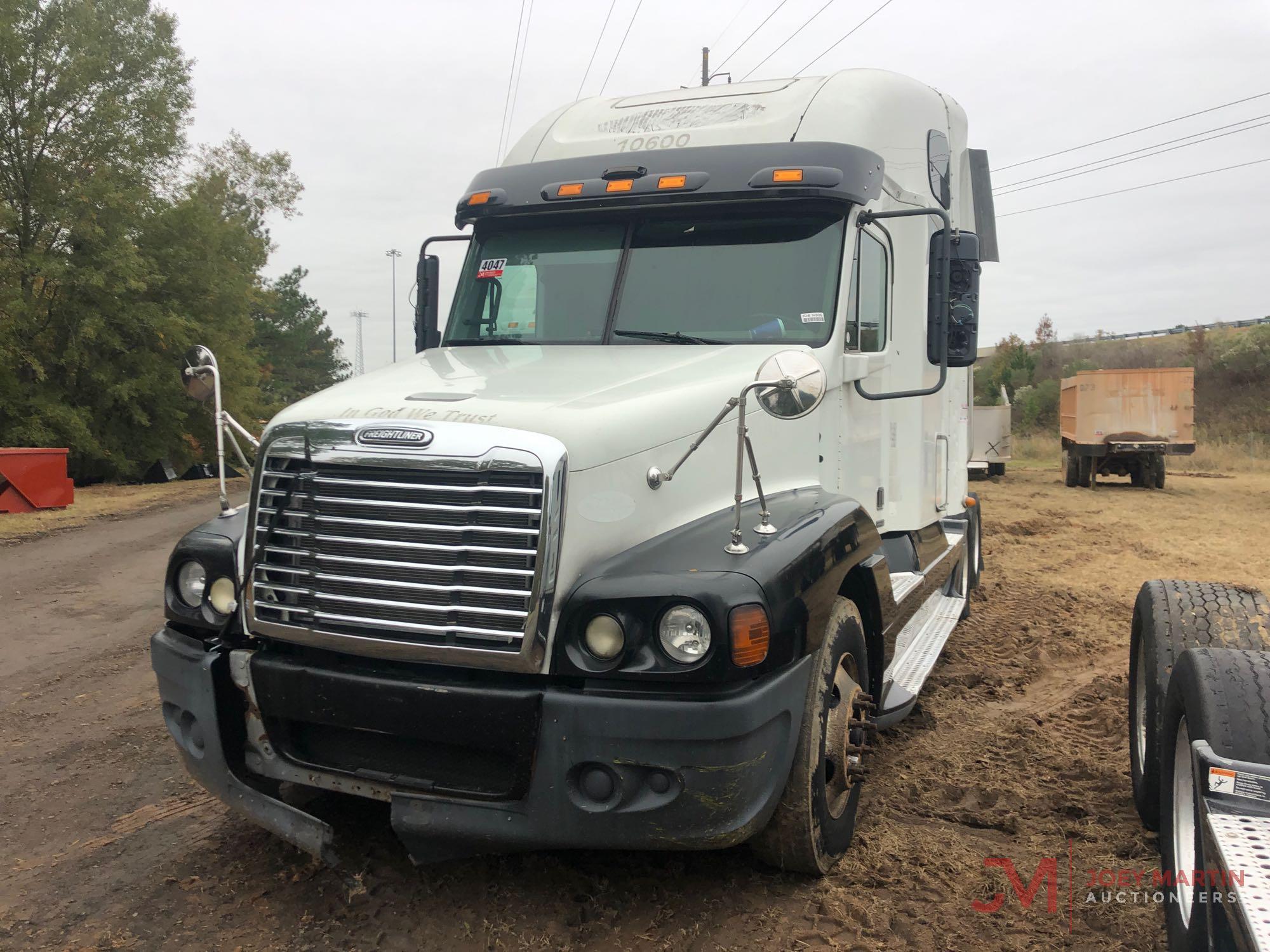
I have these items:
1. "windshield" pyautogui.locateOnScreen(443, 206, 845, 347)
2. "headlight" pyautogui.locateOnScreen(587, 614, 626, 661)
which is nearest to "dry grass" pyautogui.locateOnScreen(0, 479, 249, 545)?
"windshield" pyautogui.locateOnScreen(443, 206, 845, 347)

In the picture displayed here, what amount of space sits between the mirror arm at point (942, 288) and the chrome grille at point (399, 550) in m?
2.27

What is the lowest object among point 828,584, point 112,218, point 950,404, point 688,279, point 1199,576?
point 1199,576

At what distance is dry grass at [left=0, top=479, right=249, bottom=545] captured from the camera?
14102mm

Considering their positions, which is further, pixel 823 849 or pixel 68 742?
pixel 68 742

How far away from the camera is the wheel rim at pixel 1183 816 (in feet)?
9.62

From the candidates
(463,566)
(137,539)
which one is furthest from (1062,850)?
(137,539)

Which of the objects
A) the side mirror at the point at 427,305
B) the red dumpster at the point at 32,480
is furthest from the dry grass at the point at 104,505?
the side mirror at the point at 427,305

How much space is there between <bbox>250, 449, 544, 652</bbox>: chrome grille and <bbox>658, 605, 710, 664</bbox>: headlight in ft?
1.33

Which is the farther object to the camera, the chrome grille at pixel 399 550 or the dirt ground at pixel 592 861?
the dirt ground at pixel 592 861

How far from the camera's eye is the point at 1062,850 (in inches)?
150

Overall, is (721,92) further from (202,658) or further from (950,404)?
(202,658)

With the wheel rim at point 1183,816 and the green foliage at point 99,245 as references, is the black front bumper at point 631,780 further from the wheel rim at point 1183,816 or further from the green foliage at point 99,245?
the green foliage at point 99,245

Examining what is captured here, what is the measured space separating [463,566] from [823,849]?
5.35ft

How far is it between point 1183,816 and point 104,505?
18.4m
